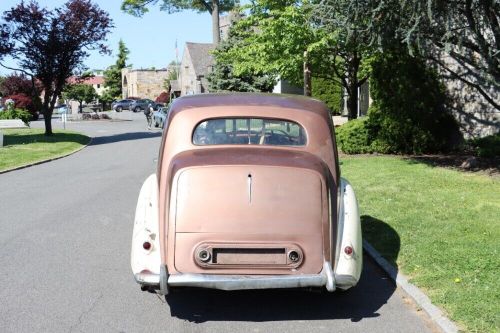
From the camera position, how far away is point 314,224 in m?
4.80

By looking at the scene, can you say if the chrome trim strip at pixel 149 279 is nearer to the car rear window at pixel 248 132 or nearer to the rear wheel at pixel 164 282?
the rear wheel at pixel 164 282

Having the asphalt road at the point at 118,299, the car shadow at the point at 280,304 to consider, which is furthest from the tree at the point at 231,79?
the car shadow at the point at 280,304

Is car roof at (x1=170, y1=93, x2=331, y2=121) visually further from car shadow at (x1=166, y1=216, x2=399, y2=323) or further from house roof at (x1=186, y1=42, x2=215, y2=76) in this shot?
house roof at (x1=186, y1=42, x2=215, y2=76)

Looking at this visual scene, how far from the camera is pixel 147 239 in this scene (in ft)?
16.1

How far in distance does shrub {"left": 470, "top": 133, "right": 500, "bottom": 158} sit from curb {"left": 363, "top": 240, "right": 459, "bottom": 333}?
777cm

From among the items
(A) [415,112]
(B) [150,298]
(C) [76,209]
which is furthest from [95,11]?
(B) [150,298]

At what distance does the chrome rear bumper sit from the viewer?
457 cm

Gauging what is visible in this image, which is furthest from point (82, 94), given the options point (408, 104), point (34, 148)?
point (408, 104)

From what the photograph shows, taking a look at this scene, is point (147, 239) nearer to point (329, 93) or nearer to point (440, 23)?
point (440, 23)

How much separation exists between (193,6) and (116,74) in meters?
57.4

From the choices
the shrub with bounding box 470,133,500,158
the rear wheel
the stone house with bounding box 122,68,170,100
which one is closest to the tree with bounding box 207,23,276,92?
the shrub with bounding box 470,133,500,158

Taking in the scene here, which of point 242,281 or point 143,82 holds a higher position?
point 143,82

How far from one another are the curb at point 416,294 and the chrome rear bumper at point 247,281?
Answer: 2.91ft

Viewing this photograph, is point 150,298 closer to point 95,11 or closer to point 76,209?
point 76,209
